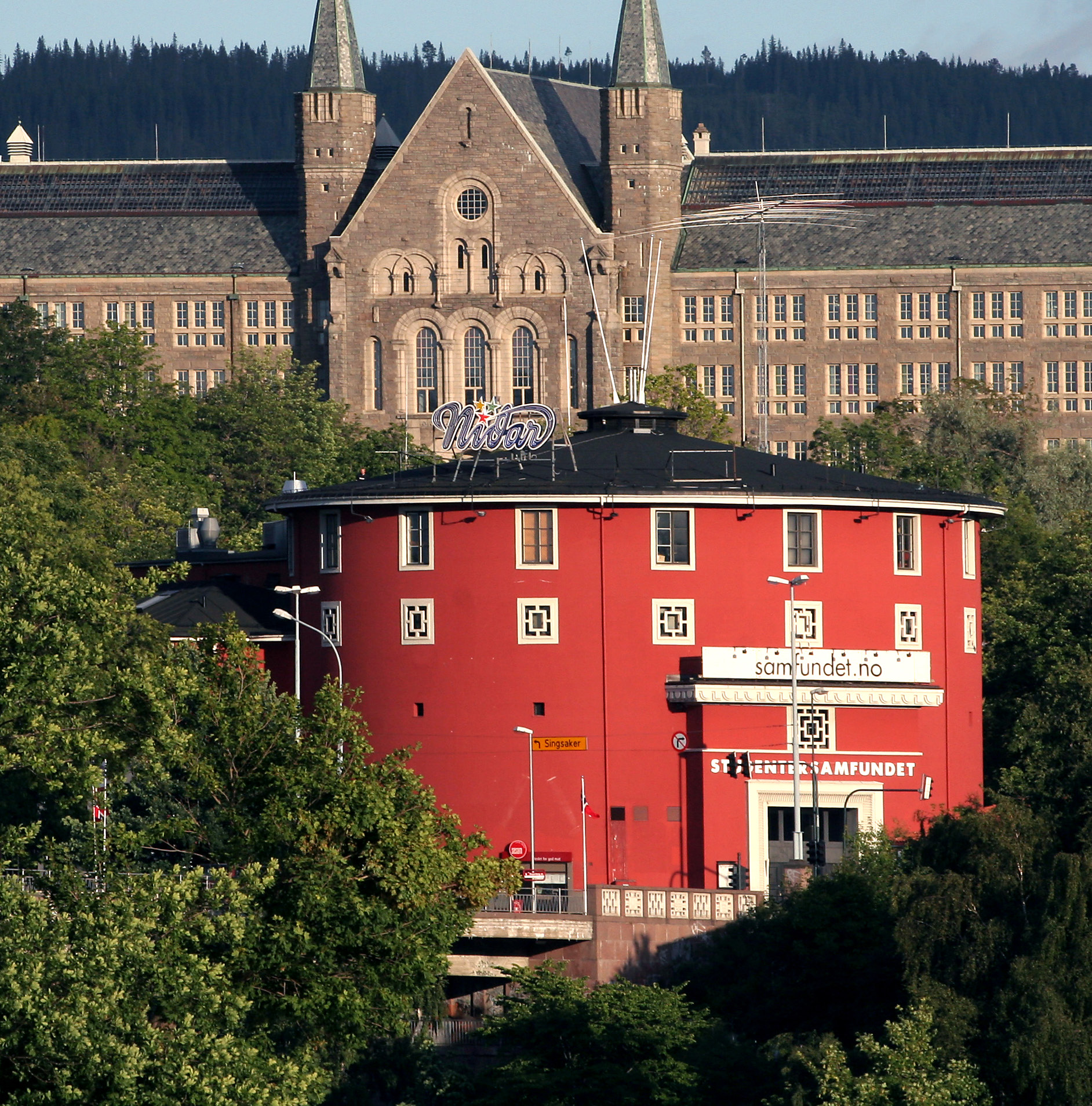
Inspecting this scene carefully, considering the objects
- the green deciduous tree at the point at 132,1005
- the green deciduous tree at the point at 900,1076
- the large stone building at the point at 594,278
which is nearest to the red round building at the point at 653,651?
the green deciduous tree at the point at 900,1076

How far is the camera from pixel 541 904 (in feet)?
263

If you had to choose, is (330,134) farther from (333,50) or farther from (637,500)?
(637,500)

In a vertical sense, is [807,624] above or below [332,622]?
Result: below

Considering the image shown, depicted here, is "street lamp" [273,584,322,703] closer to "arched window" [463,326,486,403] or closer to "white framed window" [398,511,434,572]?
"white framed window" [398,511,434,572]

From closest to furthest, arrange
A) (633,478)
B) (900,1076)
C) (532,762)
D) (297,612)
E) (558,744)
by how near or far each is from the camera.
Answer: (900,1076), (532,762), (558,744), (297,612), (633,478)

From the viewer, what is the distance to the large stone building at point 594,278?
176000 millimetres

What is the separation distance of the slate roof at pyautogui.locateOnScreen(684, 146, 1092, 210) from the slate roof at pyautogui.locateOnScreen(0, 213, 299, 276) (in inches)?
1041

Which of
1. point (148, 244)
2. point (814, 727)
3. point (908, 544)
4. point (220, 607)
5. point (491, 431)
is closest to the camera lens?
point (814, 727)

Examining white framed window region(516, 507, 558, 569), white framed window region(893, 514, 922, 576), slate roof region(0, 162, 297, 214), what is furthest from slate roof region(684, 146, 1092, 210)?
white framed window region(516, 507, 558, 569)

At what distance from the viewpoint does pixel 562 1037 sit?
221ft

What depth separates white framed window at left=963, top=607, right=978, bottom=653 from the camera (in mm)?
94750

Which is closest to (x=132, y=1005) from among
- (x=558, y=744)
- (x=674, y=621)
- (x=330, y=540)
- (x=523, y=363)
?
(x=558, y=744)

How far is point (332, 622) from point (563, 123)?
3999 inches

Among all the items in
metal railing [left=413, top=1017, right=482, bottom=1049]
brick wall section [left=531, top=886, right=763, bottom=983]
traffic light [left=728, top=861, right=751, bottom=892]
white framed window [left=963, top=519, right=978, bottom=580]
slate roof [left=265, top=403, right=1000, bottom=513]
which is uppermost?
slate roof [left=265, top=403, right=1000, bottom=513]
